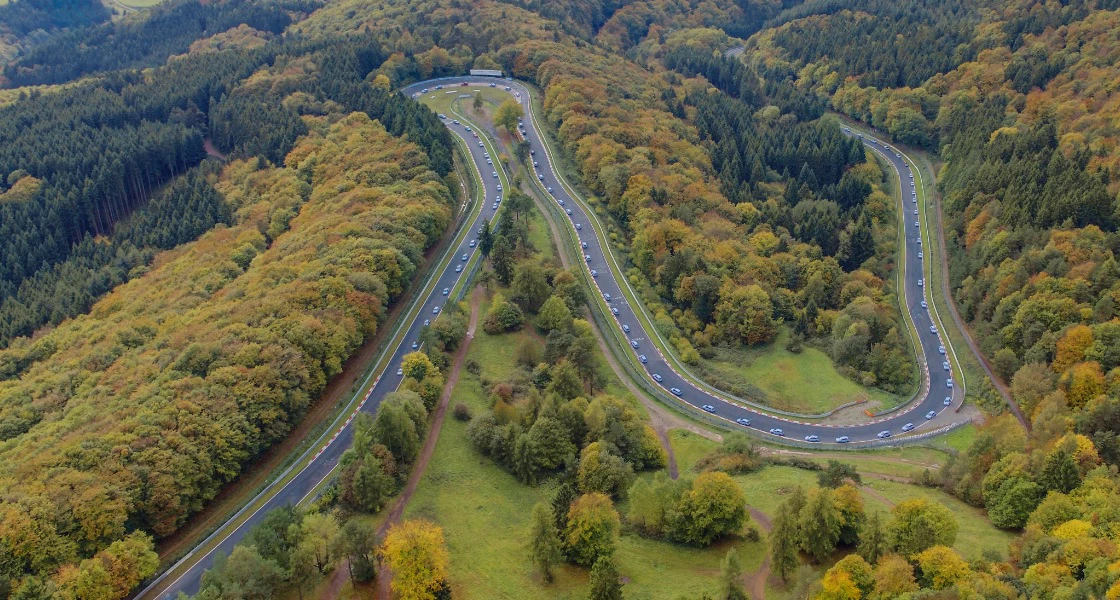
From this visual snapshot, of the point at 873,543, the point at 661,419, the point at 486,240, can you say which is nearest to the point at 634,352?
the point at 661,419

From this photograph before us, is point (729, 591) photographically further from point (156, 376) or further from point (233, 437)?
point (156, 376)

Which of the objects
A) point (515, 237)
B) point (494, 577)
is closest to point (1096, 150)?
point (515, 237)

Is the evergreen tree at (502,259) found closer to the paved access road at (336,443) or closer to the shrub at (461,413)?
the paved access road at (336,443)

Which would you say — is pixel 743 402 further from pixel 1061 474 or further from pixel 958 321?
pixel 958 321

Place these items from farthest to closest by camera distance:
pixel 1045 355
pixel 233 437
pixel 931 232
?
1. pixel 931 232
2. pixel 1045 355
3. pixel 233 437

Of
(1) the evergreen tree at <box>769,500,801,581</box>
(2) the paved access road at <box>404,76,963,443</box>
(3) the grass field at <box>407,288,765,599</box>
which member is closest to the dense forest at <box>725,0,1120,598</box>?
(2) the paved access road at <box>404,76,963,443</box>

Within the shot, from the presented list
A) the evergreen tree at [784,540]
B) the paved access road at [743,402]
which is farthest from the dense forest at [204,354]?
the evergreen tree at [784,540]

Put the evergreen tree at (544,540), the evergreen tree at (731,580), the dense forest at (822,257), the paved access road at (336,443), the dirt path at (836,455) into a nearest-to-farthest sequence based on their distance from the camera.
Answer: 1. the evergreen tree at (731,580)
2. the evergreen tree at (544,540)
3. the paved access road at (336,443)
4. the dirt path at (836,455)
5. the dense forest at (822,257)
